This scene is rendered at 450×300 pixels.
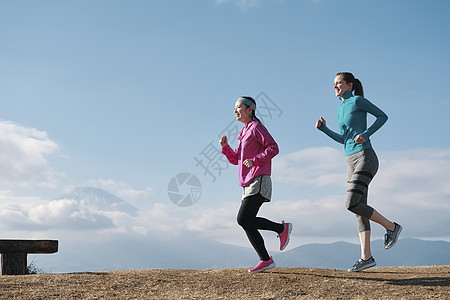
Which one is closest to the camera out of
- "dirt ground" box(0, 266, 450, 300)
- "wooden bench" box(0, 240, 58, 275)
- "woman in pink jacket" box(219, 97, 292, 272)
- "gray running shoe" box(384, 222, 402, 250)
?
"dirt ground" box(0, 266, 450, 300)

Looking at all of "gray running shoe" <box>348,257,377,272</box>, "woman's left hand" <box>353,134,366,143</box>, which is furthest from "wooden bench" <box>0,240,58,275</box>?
"woman's left hand" <box>353,134,366,143</box>

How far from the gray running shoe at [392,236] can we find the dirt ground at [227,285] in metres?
0.46

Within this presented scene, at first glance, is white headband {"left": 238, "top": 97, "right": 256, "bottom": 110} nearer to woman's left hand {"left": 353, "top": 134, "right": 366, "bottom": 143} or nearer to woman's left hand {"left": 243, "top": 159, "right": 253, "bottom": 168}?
woman's left hand {"left": 243, "top": 159, "right": 253, "bottom": 168}

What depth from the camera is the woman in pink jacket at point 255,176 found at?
6324mm

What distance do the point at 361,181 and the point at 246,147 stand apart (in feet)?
5.39

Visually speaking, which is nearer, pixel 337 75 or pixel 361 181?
pixel 361 181

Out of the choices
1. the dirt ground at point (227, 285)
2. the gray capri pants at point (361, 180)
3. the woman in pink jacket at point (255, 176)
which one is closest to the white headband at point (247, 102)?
the woman in pink jacket at point (255, 176)

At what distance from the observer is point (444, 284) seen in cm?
637

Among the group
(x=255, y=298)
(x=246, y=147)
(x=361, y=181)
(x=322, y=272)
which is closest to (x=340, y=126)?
(x=361, y=181)

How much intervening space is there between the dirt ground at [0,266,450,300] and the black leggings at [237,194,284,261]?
1.56 feet

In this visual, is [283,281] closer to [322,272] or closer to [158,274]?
[322,272]

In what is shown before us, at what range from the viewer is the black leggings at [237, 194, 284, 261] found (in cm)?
637

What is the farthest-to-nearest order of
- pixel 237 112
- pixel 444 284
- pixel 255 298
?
pixel 237 112 → pixel 444 284 → pixel 255 298

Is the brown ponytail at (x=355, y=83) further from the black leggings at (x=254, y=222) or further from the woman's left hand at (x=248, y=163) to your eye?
the black leggings at (x=254, y=222)
